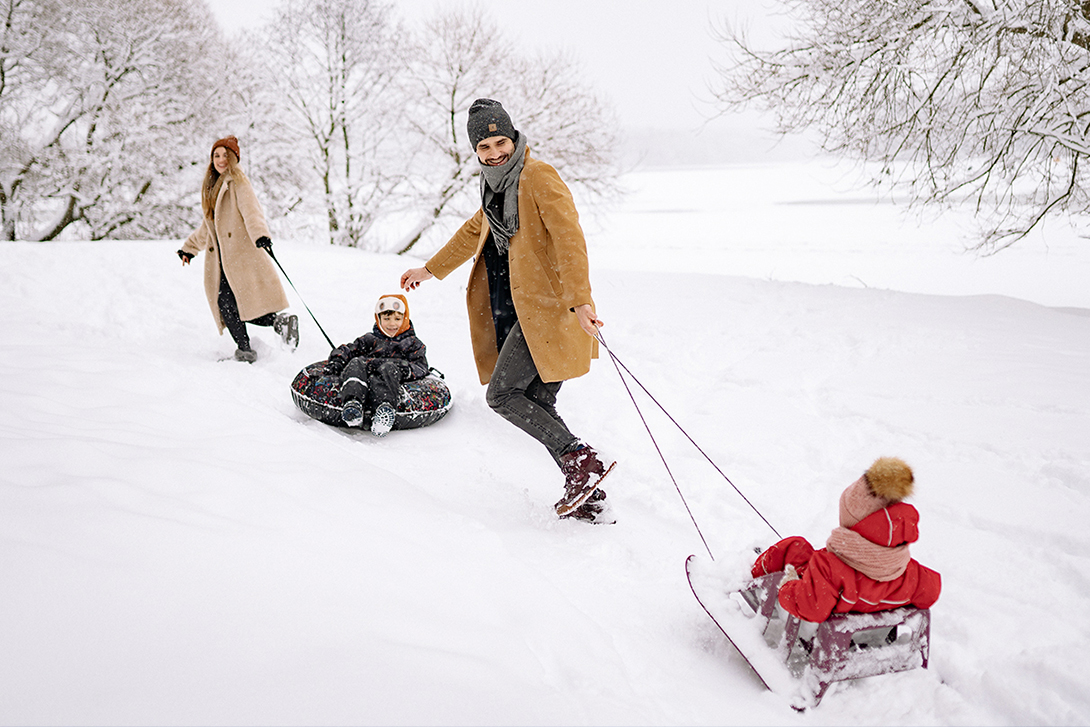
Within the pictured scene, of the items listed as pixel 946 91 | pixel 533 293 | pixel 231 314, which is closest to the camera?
pixel 533 293

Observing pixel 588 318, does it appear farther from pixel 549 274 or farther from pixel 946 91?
pixel 946 91

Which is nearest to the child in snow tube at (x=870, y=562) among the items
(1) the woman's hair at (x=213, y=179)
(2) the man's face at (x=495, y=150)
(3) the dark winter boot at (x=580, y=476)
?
(3) the dark winter boot at (x=580, y=476)

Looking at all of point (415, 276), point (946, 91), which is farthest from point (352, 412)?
point (946, 91)

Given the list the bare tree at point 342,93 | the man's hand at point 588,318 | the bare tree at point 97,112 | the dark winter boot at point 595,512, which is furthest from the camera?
the bare tree at point 342,93

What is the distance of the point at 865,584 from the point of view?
1.99 meters

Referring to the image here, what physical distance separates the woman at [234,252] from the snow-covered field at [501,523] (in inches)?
18.6

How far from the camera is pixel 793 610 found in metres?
2.02

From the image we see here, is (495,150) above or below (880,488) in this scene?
above

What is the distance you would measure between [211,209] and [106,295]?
2641 millimetres

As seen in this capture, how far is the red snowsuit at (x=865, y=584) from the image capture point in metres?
1.95

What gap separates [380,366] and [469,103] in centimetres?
1387

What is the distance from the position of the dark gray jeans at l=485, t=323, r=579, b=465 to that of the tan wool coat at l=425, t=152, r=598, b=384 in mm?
117

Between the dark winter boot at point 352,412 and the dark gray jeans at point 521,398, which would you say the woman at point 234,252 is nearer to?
the dark winter boot at point 352,412

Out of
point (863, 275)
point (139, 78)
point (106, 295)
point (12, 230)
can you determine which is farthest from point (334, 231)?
point (863, 275)
